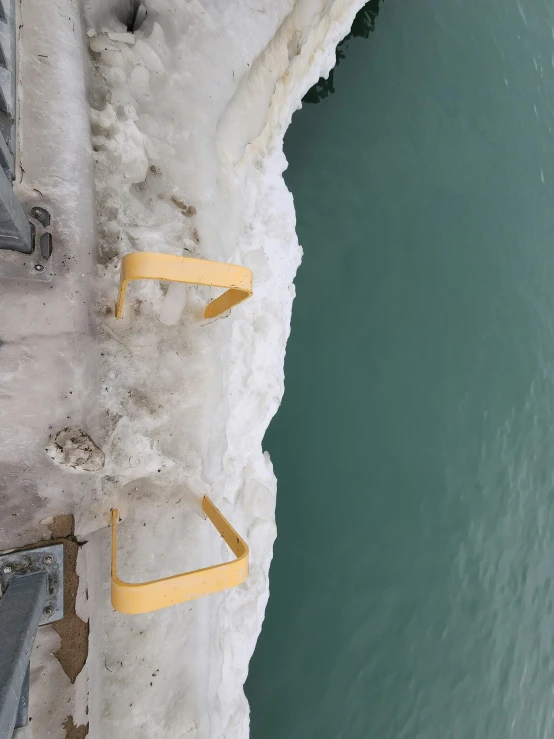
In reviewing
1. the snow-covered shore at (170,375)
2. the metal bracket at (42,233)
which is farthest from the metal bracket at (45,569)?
the metal bracket at (42,233)

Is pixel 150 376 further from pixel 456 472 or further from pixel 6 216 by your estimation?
pixel 456 472

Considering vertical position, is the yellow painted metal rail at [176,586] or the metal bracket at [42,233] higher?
the metal bracket at [42,233]

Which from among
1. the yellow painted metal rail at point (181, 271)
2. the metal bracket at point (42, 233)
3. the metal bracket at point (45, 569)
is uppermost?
the metal bracket at point (42, 233)

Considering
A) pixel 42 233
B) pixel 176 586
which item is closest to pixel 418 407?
pixel 176 586

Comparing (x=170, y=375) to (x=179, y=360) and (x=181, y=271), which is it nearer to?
(x=179, y=360)

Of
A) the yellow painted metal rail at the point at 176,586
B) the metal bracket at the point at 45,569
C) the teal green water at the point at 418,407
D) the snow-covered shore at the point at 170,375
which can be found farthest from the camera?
the teal green water at the point at 418,407

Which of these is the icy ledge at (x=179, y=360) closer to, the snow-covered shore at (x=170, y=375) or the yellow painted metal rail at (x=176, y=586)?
the snow-covered shore at (x=170, y=375)
